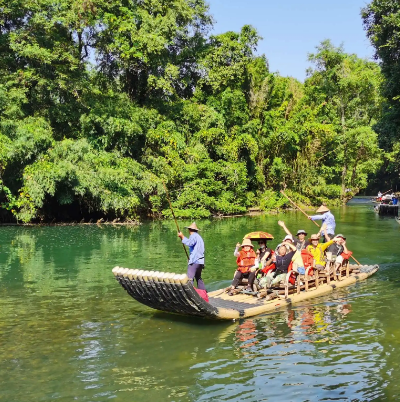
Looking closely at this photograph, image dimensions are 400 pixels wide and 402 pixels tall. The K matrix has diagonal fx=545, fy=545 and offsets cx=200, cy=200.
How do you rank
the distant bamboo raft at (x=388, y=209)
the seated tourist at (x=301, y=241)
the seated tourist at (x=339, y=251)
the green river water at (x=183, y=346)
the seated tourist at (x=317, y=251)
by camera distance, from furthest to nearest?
the distant bamboo raft at (x=388, y=209) → the seated tourist at (x=339, y=251) → the seated tourist at (x=317, y=251) → the seated tourist at (x=301, y=241) → the green river water at (x=183, y=346)

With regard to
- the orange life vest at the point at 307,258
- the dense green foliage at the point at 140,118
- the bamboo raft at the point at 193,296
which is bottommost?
the bamboo raft at the point at 193,296

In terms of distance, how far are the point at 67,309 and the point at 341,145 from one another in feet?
158

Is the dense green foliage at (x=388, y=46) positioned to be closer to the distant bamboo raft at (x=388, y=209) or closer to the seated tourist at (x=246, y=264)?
the distant bamboo raft at (x=388, y=209)

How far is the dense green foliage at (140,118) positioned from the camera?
1288 inches

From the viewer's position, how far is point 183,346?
31.9ft

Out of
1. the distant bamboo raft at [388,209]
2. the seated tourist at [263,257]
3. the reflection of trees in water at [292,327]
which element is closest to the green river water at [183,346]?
the reflection of trees in water at [292,327]

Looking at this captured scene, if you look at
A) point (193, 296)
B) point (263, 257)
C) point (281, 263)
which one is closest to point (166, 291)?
point (193, 296)

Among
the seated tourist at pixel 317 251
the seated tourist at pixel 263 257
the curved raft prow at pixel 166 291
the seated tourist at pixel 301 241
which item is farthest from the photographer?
the seated tourist at pixel 317 251

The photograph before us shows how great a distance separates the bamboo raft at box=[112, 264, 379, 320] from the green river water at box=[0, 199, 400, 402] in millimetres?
229

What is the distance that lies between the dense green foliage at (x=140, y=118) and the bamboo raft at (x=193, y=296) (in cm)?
2092

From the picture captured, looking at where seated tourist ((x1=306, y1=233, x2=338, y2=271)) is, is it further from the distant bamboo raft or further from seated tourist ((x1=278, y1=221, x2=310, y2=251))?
the distant bamboo raft

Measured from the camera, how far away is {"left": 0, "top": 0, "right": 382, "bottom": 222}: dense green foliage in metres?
32.7

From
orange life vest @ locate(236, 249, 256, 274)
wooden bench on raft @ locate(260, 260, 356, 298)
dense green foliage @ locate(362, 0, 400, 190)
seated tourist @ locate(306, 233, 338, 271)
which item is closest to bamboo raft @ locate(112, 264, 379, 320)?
wooden bench on raft @ locate(260, 260, 356, 298)

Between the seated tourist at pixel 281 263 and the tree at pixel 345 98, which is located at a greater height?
the tree at pixel 345 98
